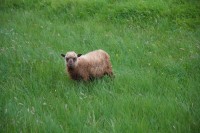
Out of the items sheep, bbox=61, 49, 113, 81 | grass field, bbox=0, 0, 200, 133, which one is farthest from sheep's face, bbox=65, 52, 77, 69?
grass field, bbox=0, 0, 200, 133

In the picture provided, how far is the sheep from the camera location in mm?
8172

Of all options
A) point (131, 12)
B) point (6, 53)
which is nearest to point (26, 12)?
point (131, 12)

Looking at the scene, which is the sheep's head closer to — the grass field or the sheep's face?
the sheep's face

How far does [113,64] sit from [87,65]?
56.4 inches

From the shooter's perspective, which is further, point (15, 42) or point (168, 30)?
point (168, 30)

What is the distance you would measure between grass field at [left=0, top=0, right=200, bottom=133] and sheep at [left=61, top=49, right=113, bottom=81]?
266 mm

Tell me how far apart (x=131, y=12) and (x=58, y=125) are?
952cm

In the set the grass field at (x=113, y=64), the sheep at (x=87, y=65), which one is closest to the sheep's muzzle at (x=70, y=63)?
the sheep at (x=87, y=65)

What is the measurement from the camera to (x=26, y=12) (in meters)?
14.9

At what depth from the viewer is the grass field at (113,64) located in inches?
232

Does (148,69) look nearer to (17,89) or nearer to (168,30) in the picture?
(17,89)

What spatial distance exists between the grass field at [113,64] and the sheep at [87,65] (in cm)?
27

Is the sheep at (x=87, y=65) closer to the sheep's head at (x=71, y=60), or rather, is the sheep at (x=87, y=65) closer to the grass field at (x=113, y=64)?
the sheep's head at (x=71, y=60)

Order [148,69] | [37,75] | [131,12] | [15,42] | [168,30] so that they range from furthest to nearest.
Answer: [131,12] < [168,30] < [15,42] < [148,69] < [37,75]
